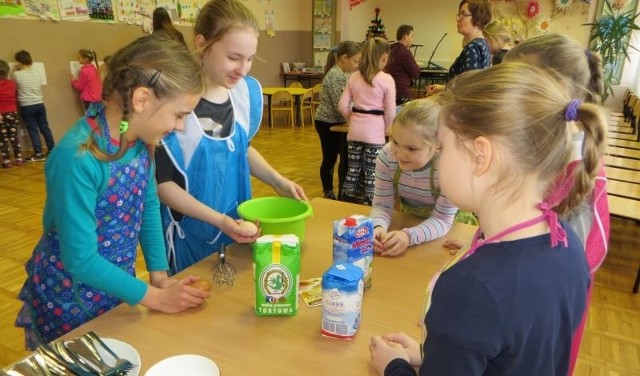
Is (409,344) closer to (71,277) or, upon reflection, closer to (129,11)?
(71,277)

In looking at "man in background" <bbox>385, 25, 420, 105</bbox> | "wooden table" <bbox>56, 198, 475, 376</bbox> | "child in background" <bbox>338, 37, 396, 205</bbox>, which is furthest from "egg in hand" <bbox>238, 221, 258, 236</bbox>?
"man in background" <bbox>385, 25, 420, 105</bbox>

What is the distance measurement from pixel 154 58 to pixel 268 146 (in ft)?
16.1

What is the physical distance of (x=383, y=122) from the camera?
342 centimetres

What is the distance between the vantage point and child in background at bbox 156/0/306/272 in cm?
125

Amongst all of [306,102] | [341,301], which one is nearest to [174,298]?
[341,301]

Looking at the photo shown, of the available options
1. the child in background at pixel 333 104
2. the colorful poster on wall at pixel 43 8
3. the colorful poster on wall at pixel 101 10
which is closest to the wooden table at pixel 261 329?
the child in background at pixel 333 104

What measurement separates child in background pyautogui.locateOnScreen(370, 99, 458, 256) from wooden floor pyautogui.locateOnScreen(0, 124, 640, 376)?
41.1 inches

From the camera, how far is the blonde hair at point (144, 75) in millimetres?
990

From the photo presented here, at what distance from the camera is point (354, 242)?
3.45 feet

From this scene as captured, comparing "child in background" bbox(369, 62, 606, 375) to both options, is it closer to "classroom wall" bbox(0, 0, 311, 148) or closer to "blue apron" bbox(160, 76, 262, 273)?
"blue apron" bbox(160, 76, 262, 273)

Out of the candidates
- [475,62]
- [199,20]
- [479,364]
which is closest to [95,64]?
[475,62]

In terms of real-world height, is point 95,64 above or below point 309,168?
above

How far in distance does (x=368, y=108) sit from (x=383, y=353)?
2.69 m

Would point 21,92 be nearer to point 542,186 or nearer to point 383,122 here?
point 383,122
